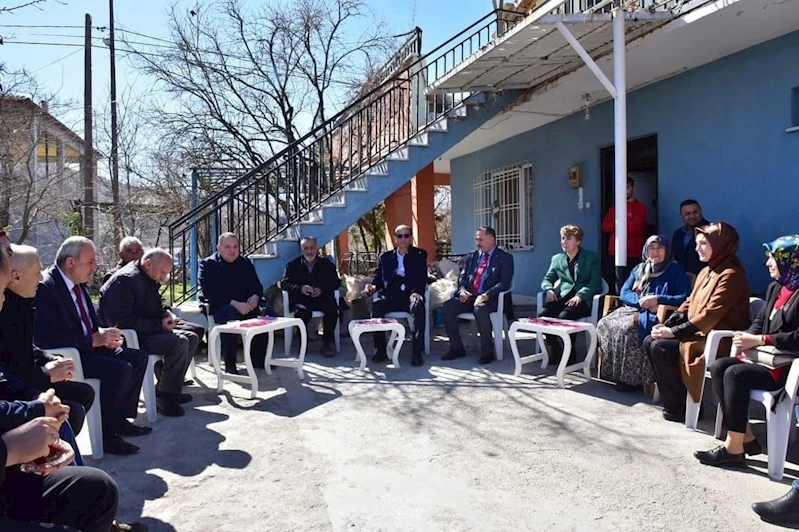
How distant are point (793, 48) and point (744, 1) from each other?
0.92 metres

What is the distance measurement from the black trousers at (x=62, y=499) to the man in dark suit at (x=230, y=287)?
3181mm

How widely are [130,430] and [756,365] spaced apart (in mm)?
3284

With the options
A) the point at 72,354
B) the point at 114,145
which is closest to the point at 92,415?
the point at 72,354

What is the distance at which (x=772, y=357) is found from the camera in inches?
111

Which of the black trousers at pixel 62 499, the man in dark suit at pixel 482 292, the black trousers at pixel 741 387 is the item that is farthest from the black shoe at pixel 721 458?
the black trousers at pixel 62 499

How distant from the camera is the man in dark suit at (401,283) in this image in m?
5.47

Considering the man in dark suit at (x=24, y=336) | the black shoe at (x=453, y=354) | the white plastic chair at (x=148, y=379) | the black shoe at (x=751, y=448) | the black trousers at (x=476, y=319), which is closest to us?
the man in dark suit at (x=24, y=336)

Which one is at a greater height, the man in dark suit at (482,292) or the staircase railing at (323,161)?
the staircase railing at (323,161)

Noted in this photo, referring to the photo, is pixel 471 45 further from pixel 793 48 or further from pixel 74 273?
pixel 74 273

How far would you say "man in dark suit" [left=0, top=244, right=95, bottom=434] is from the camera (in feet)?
7.86

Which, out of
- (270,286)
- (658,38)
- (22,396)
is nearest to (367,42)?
(270,286)

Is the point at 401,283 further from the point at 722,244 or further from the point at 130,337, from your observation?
the point at 722,244

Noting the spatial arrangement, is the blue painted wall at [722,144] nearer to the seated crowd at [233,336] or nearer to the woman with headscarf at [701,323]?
the seated crowd at [233,336]

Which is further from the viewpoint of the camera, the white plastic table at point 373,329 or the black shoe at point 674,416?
the white plastic table at point 373,329
